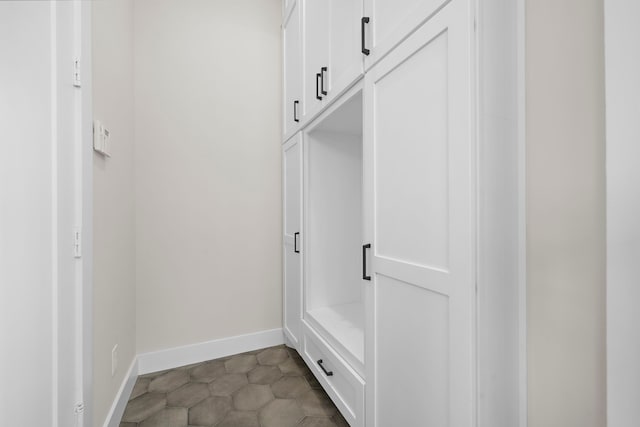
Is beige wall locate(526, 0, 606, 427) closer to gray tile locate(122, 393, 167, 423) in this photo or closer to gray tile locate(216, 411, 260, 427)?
gray tile locate(216, 411, 260, 427)

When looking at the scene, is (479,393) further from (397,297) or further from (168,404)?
(168,404)

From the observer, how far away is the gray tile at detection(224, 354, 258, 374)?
6.26ft

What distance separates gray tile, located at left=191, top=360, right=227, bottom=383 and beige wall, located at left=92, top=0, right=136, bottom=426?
0.39 metres

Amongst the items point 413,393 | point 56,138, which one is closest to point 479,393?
point 413,393

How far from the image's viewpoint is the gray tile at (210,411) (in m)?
1.45

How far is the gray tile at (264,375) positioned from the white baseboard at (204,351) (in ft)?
0.91

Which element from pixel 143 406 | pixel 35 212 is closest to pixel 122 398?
pixel 143 406

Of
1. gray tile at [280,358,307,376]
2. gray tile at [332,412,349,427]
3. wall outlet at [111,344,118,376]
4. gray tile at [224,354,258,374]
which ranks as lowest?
gray tile at [332,412,349,427]

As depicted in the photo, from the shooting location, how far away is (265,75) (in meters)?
2.25

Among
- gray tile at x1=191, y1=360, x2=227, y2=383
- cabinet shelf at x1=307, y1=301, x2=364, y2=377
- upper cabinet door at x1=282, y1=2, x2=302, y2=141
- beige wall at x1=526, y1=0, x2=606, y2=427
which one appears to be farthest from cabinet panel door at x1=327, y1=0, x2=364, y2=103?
gray tile at x1=191, y1=360, x2=227, y2=383

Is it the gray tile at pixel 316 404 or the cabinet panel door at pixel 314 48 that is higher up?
the cabinet panel door at pixel 314 48

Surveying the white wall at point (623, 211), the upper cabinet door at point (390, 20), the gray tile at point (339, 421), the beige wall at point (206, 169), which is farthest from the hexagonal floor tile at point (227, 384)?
the upper cabinet door at point (390, 20)

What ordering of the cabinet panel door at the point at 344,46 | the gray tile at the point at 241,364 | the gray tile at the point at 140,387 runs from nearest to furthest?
the cabinet panel door at the point at 344,46 → the gray tile at the point at 140,387 → the gray tile at the point at 241,364

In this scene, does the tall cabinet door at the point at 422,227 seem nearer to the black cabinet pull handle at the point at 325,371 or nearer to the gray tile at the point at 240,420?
the black cabinet pull handle at the point at 325,371
